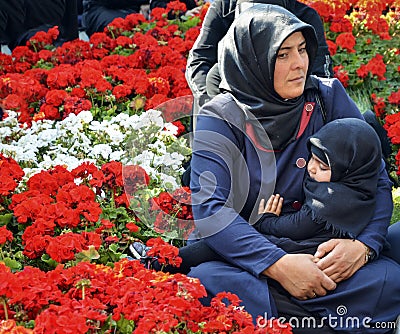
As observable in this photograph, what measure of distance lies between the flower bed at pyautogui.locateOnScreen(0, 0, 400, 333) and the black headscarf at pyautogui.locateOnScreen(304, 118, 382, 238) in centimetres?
54

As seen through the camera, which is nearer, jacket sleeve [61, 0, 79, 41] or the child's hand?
the child's hand

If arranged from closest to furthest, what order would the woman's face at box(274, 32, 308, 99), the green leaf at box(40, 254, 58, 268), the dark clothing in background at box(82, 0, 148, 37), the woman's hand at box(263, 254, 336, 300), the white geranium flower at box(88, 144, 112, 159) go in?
the woman's hand at box(263, 254, 336, 300), the green leaf at box(40, 254, 58, 268), the woman's face at box(274, 32, 308, 99), the white geranium flower at box(88, 144, 112, 159), the dark clothing in background at box(82, 0, 148, 37)

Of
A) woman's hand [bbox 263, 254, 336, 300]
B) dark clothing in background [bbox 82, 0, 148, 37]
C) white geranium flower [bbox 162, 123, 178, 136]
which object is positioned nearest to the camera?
woman's hand [bbox 263, 254, 336, 300]

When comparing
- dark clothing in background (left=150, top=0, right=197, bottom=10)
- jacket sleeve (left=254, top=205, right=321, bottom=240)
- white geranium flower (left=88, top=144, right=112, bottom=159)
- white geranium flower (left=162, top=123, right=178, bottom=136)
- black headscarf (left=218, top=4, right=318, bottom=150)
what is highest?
black headscarf (left=218, top=4, right=318, bottom=150)

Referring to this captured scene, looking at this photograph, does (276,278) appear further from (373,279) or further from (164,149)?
(164,149)

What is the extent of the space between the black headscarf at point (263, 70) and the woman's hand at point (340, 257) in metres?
0.50

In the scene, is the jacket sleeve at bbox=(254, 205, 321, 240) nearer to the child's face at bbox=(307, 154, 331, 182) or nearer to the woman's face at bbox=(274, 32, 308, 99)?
the child's face at bbox=(307, 154, 331, 182)

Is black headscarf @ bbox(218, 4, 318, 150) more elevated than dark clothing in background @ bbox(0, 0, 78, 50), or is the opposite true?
black headscarf @ bbox(218, 4, 318, 150)

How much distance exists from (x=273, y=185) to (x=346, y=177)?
1.08 ft

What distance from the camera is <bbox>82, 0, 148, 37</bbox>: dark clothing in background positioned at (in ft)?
26.4

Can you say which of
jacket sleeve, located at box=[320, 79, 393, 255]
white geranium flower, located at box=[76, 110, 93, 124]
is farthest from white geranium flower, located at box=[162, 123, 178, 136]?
jacket sleeve, located at box=[320, 79, 393, 255]

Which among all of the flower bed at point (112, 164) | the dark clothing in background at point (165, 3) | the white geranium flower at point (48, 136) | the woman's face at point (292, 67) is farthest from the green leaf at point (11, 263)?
the dark clothing in background at point (165, 3)

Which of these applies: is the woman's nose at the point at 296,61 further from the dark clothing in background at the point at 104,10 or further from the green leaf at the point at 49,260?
the dark clothing in background at the point at 104,10

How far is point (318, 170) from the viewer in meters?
3.32
